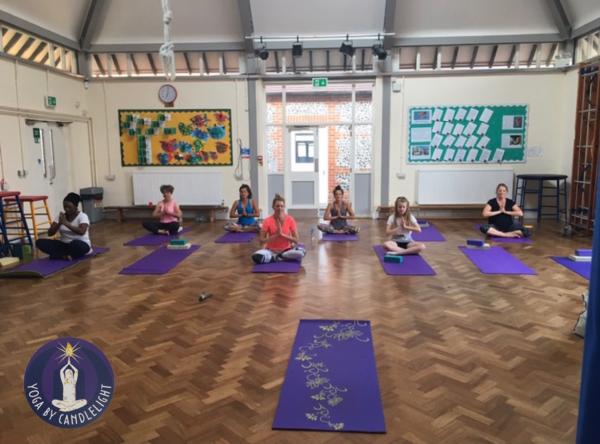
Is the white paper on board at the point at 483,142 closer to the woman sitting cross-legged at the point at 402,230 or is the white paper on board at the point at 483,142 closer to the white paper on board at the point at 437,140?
the white paper on board at the point at 437,140

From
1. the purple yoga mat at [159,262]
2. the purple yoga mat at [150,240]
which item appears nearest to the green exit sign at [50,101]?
the purple yoga mat at [150,240]

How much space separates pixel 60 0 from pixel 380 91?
19.2 feet

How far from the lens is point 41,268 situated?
5.60m

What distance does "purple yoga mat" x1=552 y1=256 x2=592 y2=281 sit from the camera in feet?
17.1

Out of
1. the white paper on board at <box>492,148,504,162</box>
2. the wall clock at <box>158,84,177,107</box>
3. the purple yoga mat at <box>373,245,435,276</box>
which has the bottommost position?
the purple yoga mat at <box>373,245,435,276</box>

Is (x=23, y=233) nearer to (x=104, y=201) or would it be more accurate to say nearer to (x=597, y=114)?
(x=104, y=201)

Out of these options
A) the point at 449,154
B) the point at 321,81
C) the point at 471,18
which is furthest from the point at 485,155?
the point at 321,81

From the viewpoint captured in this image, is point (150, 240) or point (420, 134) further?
point (420, 134)

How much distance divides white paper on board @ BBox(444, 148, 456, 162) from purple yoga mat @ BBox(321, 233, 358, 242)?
2.95 meters

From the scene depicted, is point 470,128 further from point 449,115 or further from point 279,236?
point 279,236

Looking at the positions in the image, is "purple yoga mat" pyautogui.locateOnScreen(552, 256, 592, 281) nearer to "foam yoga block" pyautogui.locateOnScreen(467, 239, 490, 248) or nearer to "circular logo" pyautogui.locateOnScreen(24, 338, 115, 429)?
"foam yoga block" pyautogui.locateOnScreen(467, 239, 490, 248)

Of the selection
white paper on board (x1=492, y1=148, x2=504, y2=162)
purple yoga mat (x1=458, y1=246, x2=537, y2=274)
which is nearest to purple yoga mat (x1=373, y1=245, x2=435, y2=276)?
purple yoga mat (x1=458, y1=246, x2=537, y2=274)

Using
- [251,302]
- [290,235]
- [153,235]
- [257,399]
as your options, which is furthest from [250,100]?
[257,399]

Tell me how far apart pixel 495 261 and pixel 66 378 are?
16.9 ft
